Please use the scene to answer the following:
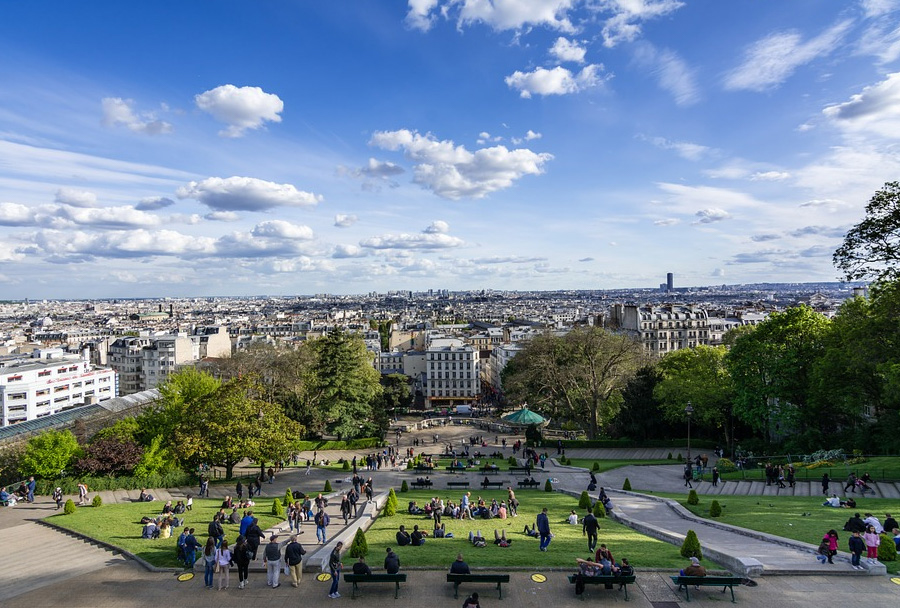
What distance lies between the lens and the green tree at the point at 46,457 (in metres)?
33.9

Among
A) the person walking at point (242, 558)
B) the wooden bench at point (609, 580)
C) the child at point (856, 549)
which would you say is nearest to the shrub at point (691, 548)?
the wooden bench at point (609, 580)

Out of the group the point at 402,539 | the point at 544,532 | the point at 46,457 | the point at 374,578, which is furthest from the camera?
Answer: the point at 46,457

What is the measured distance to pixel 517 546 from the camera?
736 inches

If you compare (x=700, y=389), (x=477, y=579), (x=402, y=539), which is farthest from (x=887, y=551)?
(x=700, y=389)

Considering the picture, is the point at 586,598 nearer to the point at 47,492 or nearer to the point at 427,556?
the point at 427,556

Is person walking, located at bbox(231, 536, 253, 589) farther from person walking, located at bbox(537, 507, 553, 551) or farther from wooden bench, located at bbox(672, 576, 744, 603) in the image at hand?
wooden bench, located at bbox(672, 576, 744, 603)

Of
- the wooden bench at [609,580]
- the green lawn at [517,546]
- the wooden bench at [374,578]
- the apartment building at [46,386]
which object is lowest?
the apartment building at [46,386]

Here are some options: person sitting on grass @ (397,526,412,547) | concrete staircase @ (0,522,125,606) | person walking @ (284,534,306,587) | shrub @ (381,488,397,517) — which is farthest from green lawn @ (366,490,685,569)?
concrete staircase @ (0,522,125,606)

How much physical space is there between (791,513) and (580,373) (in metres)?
32.0

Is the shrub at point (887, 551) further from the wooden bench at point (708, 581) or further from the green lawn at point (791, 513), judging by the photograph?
the wooden bench at point (708, 581)

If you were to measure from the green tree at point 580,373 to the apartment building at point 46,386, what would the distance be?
217 feet

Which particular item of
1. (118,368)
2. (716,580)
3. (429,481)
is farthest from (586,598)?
(118,368)

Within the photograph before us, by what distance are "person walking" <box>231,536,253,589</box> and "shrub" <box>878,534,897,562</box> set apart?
17700mm

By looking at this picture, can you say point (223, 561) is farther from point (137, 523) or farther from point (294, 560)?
point (137, 523)
